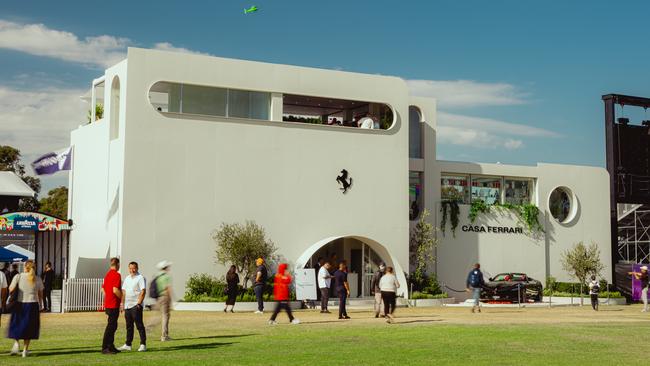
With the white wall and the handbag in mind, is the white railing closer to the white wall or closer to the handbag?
the white wall

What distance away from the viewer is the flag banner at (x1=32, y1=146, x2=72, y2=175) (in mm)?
32969

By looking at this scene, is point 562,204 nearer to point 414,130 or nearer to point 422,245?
point 414,130

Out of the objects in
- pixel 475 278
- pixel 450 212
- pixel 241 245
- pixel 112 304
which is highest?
pixel 450 212

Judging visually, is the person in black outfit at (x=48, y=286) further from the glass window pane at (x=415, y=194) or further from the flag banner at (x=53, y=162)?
the glass window pane at (x=415, y=194)

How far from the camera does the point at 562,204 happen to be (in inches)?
1640

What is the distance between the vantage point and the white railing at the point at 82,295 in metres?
28.1

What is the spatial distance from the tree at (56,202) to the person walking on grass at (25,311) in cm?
5164

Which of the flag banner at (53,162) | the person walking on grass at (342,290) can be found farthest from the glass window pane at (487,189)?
the flag banner at (53,162)

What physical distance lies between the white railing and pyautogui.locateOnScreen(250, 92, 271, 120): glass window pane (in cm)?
804

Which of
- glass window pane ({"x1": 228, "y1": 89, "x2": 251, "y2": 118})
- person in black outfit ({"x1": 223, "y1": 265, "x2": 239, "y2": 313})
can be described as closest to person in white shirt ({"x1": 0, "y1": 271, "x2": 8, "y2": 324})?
person in black outfit ({"x1": 223, "y1": 265, "x2": 239, "y2": 313})

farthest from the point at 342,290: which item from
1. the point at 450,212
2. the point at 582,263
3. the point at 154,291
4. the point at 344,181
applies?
the point at 582,263

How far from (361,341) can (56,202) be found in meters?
55.2

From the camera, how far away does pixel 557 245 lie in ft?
134

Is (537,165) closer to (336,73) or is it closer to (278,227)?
(336,73)
